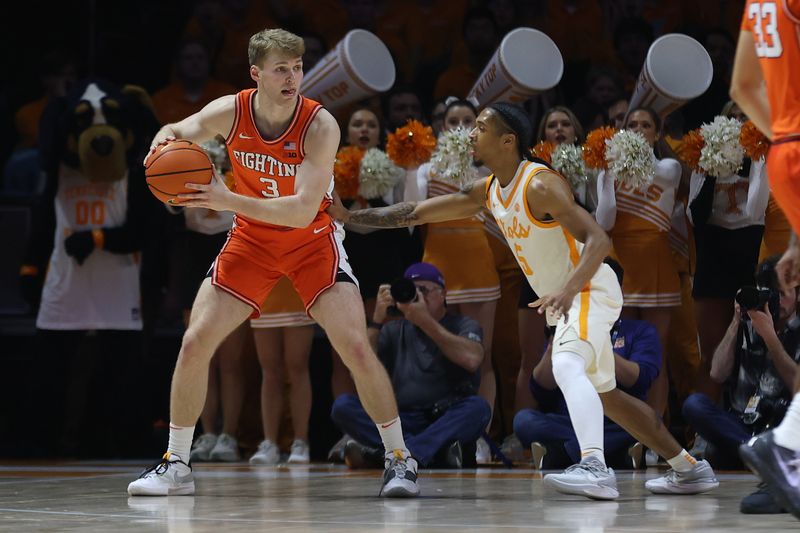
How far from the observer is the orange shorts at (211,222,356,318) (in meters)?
5.43

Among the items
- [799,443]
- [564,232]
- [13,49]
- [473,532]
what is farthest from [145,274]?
[799,443]

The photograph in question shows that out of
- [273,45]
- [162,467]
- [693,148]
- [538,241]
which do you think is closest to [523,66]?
[693,148]

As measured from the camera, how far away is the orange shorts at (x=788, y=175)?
3.68m

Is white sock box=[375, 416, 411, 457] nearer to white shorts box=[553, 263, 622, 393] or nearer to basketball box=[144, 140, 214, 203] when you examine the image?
white shorts box=[553, 263, 622, 393]

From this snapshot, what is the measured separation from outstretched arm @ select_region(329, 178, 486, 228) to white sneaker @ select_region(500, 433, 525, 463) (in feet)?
7.64

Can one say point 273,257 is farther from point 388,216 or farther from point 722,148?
point 722,148

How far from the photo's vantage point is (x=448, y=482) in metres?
6.06

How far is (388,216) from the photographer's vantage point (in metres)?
5.71

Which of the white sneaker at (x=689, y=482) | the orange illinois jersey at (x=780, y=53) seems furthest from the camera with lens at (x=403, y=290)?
the orange illinois jersey at (x=780, y=53)

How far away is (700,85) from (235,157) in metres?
3.11

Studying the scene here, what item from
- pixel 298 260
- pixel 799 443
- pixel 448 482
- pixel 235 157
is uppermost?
pixel 235 157

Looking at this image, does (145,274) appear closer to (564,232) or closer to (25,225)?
(25,225)

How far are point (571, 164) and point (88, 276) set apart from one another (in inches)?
125

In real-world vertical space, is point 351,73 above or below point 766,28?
above
